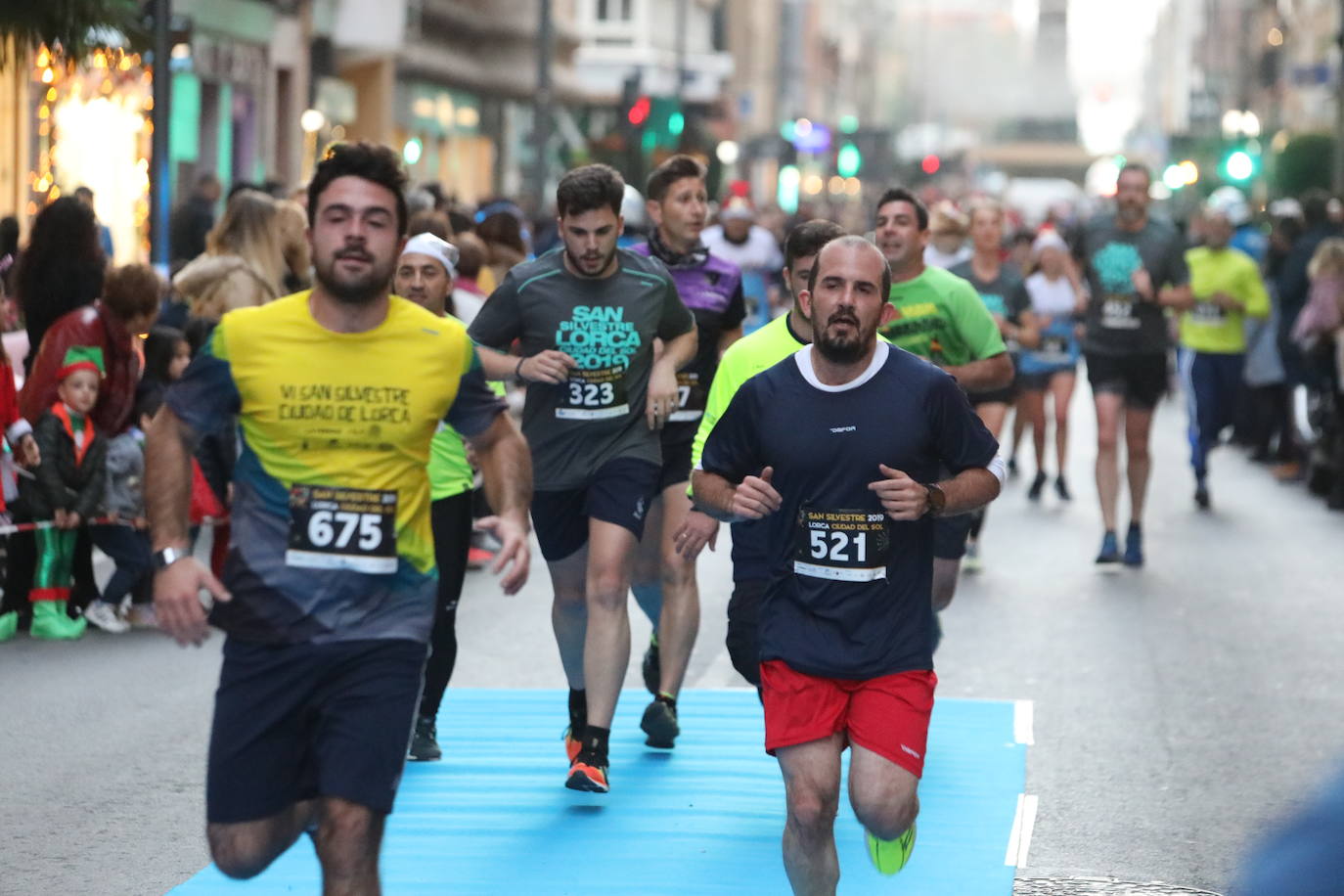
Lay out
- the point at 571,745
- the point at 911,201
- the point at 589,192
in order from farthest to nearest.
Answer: the point at 911,201 → the point at 571,745 → the point at 589,192

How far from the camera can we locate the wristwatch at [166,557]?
517 cm

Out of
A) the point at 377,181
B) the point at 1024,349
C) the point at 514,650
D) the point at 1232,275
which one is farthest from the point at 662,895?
the point at 1232,275

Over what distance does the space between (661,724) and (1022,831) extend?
162 centimetres

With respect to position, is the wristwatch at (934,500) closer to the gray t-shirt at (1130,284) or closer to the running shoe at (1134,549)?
the gray t-shirt at (1130,284)

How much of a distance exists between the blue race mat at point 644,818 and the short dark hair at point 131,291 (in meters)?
2.92

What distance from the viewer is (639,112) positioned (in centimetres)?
2848

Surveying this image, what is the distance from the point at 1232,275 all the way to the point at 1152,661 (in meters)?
7.58

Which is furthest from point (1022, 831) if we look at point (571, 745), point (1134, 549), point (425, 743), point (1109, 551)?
point (1134, 549)

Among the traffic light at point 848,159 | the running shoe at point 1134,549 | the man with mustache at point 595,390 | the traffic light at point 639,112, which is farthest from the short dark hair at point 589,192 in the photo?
the traffic light at point 848,159

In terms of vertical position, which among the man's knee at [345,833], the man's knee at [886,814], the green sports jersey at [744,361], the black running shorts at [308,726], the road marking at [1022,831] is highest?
the green sports jersey at [744,361]

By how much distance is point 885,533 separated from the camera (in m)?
5.98

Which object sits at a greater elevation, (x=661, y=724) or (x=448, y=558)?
(x=448, y=558)

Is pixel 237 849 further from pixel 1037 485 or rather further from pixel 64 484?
pixel 1037 485

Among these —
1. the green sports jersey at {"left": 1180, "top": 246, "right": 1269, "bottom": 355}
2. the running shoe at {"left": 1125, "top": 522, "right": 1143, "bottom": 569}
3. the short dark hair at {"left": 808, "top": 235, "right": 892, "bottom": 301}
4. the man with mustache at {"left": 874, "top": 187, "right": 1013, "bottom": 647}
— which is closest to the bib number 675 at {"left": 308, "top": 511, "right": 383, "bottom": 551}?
the short dark hair at {"left": 808, "top": 235, "right": 892, "bottom": 301}
